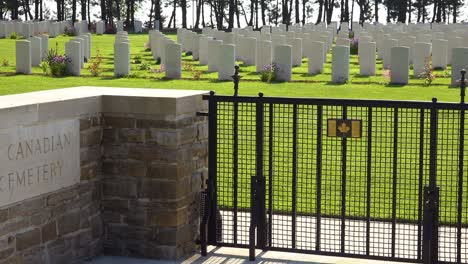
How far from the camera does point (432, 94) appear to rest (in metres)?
18.4

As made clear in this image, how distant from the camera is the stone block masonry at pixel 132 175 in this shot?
24.0ft

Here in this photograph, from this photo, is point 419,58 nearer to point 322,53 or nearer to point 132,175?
point 322,53

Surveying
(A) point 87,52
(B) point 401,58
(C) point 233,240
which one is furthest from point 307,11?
(C) point 233,240

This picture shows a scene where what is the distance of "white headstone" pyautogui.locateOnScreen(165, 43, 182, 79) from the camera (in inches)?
862

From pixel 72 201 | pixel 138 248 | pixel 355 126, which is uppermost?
pixel 355 126

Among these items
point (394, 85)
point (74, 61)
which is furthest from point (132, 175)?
point (74, 61)

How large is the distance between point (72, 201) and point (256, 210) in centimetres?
152

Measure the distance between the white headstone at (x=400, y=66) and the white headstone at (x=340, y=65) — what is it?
108 centimetres

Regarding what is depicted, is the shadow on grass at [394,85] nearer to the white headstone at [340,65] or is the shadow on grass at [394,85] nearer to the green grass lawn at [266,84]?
the green grass lawn at [266,84]

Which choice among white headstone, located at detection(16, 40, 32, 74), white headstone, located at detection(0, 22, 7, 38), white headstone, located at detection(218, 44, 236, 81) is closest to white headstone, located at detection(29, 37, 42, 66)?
white headstone, located at detection(16, 40, 32, 74)

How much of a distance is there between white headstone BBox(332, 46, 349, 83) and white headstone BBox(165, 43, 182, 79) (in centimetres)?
374

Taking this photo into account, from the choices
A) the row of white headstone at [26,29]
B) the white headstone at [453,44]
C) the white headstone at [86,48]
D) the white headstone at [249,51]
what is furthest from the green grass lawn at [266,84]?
the row of white headstone at [26,29]

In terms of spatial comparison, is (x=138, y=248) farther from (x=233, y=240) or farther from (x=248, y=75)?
(x=248, y=75)

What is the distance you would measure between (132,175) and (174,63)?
1447cm
